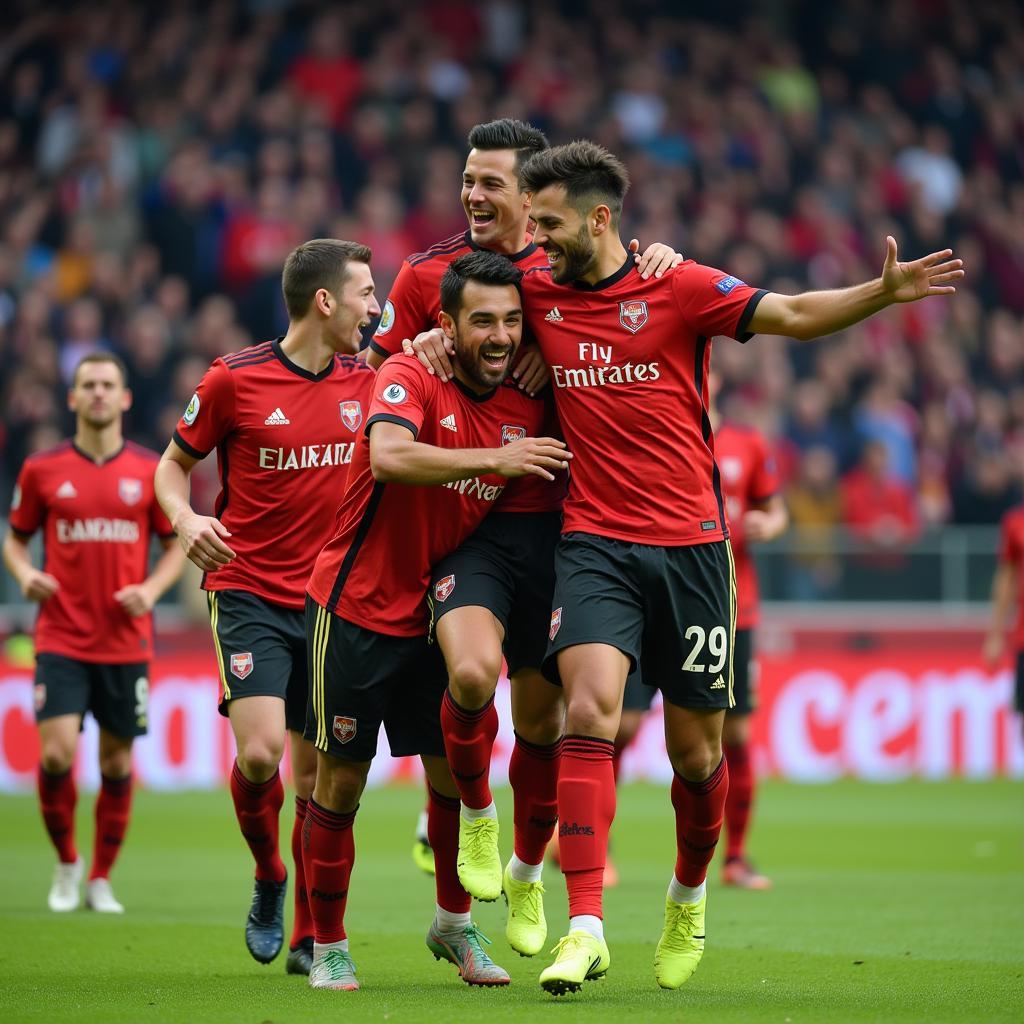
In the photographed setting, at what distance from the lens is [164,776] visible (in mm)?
15008

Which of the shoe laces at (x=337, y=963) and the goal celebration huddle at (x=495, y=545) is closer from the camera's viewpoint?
the goal celebration huddle at (x=495, y=545)

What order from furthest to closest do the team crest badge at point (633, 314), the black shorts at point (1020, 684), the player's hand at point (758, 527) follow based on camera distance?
1. the black shorts at point (1020, 684)
2. the player's hand at point (758, 527)
3. the team crest badge at point (633, 314)

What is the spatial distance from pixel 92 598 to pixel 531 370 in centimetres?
397

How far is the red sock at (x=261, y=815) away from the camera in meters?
6.99

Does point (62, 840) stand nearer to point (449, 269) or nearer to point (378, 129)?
point (449, 269)

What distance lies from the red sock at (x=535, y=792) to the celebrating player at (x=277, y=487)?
905 millimetres

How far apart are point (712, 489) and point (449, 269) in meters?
1.17

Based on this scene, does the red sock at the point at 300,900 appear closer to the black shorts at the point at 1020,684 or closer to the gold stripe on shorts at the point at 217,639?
the gold stripe on shorts at the point at 217,639

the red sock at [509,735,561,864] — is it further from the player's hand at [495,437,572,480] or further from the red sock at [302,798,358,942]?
the player's hand at [495,437,572,480]

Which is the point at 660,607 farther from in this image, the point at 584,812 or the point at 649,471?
the point at 584,812

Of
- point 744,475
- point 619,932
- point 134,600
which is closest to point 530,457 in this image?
point 619,932

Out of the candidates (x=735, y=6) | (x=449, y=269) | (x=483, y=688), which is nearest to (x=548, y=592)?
(x=483, y=688)

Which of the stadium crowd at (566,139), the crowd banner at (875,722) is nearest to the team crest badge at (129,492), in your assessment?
the stadium crowd at (566,139)

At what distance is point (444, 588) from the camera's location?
6.22m
